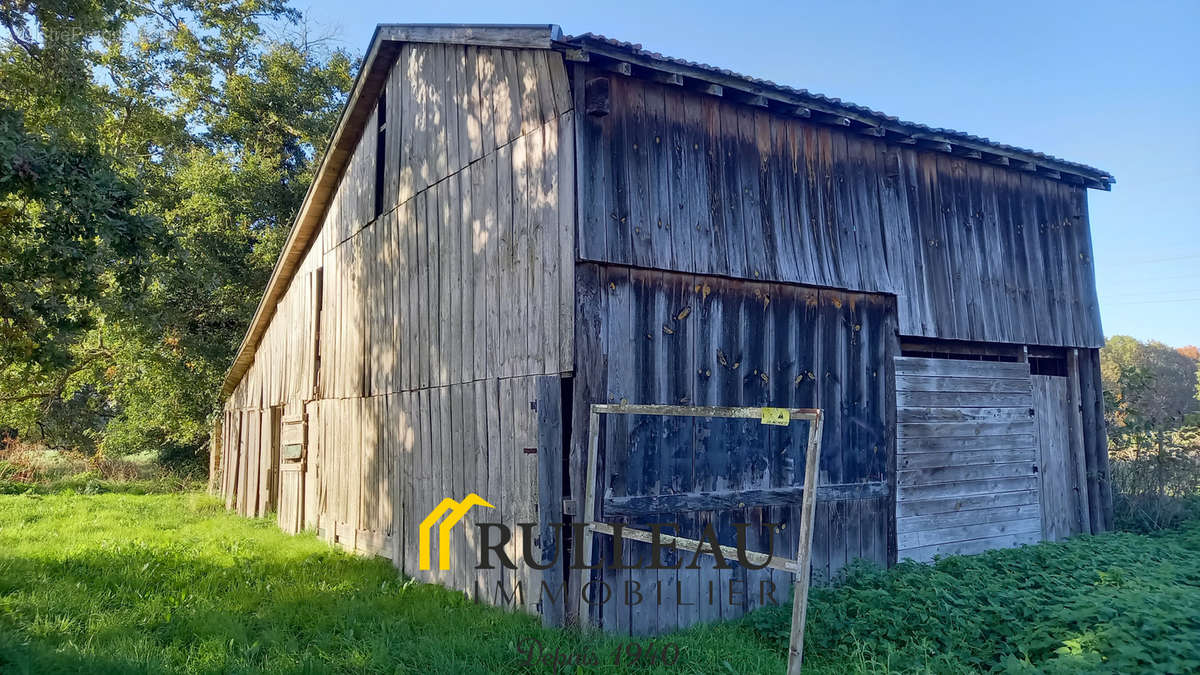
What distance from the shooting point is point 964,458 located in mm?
9578

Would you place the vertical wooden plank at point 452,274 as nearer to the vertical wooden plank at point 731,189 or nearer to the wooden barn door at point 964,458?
the vertical wooden plank at point 731,189

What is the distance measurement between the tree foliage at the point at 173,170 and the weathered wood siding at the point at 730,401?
7.31 metres

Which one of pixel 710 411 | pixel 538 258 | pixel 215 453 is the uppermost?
pixel 538 258

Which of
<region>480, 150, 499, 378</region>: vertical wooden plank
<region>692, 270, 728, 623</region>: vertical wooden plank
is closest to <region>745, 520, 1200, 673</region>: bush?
<region>692, 270, 728, 623</region>: vertical wooden plank

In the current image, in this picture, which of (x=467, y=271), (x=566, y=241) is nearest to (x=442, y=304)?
(x=467, y=271)

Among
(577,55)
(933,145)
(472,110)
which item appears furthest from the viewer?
(933,145)

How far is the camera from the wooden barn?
685 cm

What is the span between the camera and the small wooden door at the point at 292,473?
12.9 meters

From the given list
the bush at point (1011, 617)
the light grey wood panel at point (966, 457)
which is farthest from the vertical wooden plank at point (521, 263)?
the light grey wood panel at point (966, 457)

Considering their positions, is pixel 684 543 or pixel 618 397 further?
pixel 618 397

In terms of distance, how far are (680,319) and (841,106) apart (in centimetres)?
309

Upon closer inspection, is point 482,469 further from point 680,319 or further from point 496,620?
point 680,319

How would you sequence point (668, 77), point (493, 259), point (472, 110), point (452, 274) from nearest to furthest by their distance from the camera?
point (668, 77) < point (493, 259) < point (472, 110) < point (452, 274)

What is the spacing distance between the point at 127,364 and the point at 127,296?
13.7 m
